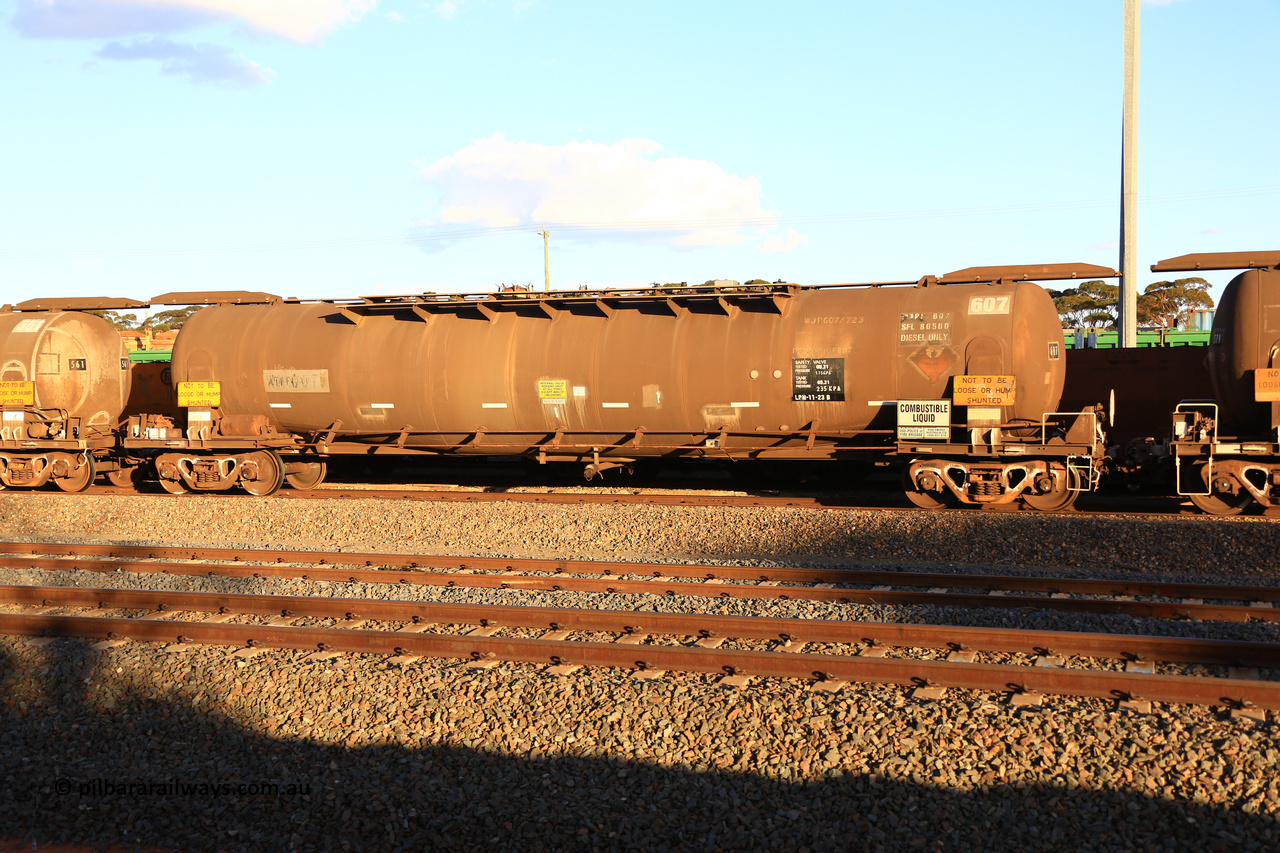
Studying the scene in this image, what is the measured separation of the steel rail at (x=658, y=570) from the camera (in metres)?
8.61

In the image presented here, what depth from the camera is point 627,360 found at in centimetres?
1443

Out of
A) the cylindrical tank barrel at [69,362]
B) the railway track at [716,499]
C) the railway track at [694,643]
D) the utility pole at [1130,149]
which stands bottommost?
the railway track at [694,643]

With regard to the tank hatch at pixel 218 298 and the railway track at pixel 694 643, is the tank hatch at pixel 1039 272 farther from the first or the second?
the tank hatch at pixel 218 298

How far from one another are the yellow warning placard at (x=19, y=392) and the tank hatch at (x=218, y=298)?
115 inches

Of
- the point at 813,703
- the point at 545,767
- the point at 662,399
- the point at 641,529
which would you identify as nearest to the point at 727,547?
the point at 641,529

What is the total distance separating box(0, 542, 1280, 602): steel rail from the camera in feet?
28.2

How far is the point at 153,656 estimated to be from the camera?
7.01m

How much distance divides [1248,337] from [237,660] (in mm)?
13312

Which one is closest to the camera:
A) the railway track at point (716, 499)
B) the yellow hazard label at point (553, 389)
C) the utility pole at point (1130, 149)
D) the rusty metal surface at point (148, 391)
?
the railway track at point (716, 499)

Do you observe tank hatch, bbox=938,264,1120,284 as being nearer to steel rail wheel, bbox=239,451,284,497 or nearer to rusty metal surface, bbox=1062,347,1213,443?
rusty metal surface, bbox=1062,347,1213,443

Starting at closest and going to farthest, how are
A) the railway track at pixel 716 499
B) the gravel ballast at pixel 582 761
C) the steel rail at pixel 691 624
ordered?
1. the gravel ballast at pixel 582 761
2. the steel rail at pixel 691 624
3. the railway track at pixel 716 499

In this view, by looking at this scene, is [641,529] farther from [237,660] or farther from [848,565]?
[237,660]

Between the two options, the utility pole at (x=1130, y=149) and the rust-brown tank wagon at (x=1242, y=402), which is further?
the utility pole at (x=1130, y=149)

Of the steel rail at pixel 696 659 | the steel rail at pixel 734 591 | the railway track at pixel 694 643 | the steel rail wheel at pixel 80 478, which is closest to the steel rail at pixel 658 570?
the steel rail at pixel 734 591
